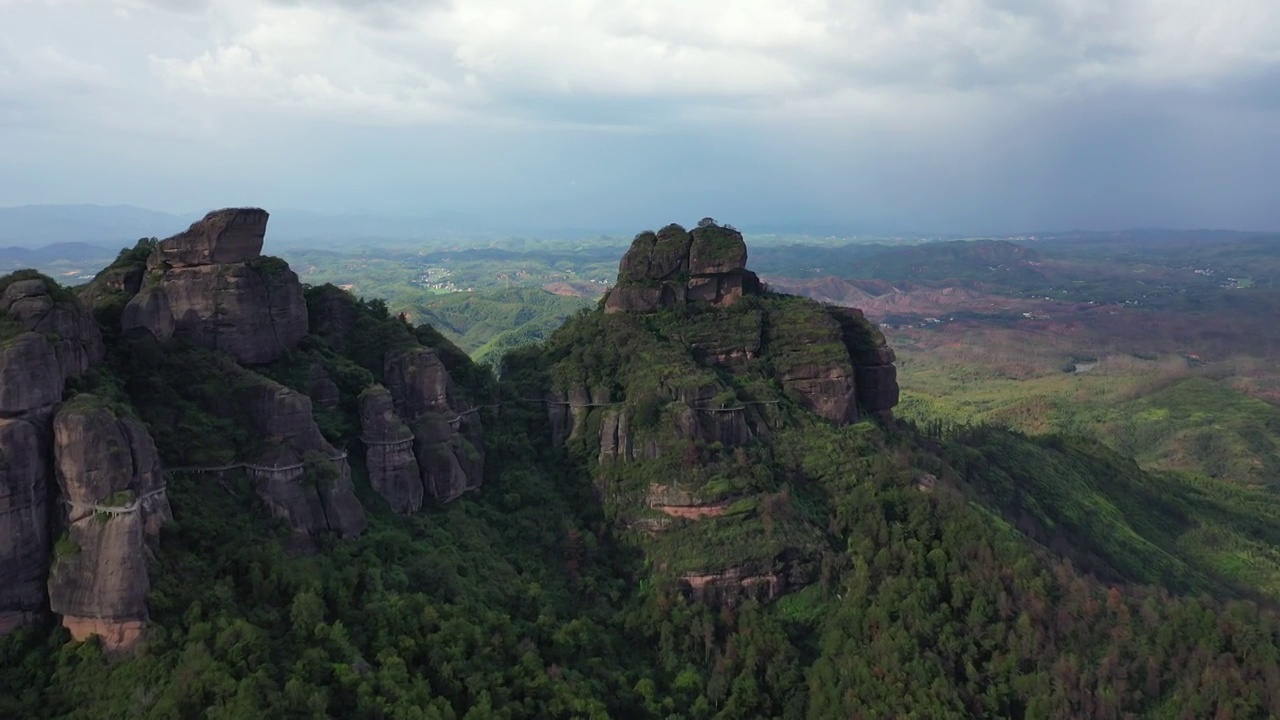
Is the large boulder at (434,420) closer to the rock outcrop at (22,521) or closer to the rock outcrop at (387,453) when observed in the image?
the rock outcrop at (387,453)

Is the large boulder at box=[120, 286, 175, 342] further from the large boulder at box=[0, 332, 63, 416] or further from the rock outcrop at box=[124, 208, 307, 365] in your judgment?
the large boulder at box=[0, 332, 63, 416]

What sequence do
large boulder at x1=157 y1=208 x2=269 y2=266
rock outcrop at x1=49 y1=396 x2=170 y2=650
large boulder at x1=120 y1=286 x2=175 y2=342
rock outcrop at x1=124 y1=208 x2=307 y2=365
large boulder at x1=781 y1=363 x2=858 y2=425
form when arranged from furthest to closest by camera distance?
large boulder at x1=781 y1=363 x2=858 y2=425 → large boulder at x1=157 y1=208 x2=269 y2=266 → rock outcrop at x1=124 y1=208 x2=307 y2=365 → large boulder at x1=120 y1=286 x2=175 y2=342 → rock outcrop at x1=49 y1=396 x2=170 y2=650

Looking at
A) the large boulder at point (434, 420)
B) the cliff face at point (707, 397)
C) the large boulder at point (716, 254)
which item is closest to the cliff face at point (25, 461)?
the large boulder at point (434, 420)

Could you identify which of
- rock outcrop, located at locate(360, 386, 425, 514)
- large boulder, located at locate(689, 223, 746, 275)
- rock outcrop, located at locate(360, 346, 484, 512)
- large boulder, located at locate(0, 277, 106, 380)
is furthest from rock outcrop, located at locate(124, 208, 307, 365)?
large boulder, located at locate(689, 223, 746, 275)

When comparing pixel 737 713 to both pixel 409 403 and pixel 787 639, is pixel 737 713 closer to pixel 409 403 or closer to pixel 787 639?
pixel 787 639

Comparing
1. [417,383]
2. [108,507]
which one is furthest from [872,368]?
[108,507]

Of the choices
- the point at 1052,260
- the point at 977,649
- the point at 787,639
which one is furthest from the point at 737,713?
the point at 1052,260
